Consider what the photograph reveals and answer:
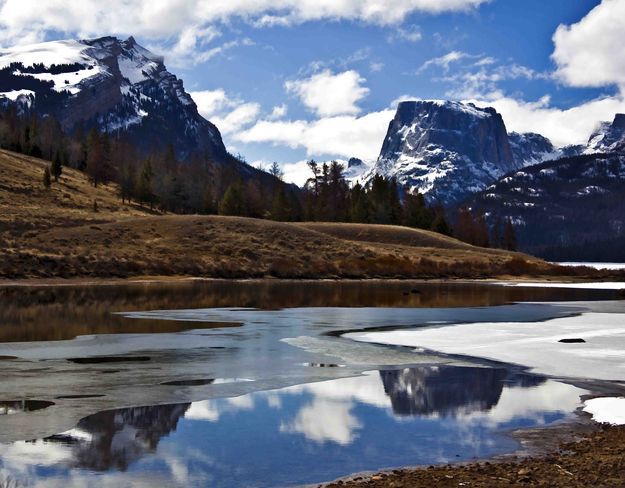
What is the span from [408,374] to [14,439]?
43.0 ft

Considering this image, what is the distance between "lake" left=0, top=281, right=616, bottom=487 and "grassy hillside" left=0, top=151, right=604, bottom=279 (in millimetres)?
62390

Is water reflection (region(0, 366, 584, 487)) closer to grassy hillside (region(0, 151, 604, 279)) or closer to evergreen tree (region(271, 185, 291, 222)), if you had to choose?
grassy hillside (region(0, 151, 604, 279))

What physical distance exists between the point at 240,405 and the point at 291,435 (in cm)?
350

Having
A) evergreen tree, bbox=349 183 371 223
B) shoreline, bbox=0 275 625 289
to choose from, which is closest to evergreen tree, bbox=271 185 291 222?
evergreen tree, bbox=349 183 371 223

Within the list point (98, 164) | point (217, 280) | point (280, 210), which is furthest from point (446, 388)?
point (98, 164)

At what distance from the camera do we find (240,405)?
1883 cm

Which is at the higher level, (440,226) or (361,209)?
(361,209)

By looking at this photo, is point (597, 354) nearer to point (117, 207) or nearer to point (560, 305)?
point (560, 305)

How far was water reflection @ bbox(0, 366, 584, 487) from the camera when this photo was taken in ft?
42.2

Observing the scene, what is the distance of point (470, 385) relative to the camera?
22.1 metres

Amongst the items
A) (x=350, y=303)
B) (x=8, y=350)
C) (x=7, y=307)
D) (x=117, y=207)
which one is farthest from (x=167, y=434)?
(x=117, y=207)

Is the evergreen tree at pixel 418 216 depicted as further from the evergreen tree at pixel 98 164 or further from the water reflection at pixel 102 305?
the water reflection at pixel 102 305

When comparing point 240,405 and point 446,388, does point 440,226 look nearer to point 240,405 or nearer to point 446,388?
point 446,388

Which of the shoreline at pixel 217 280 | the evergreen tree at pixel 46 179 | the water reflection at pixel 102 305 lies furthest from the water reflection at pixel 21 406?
the evergreen tree at pixel 46 179
